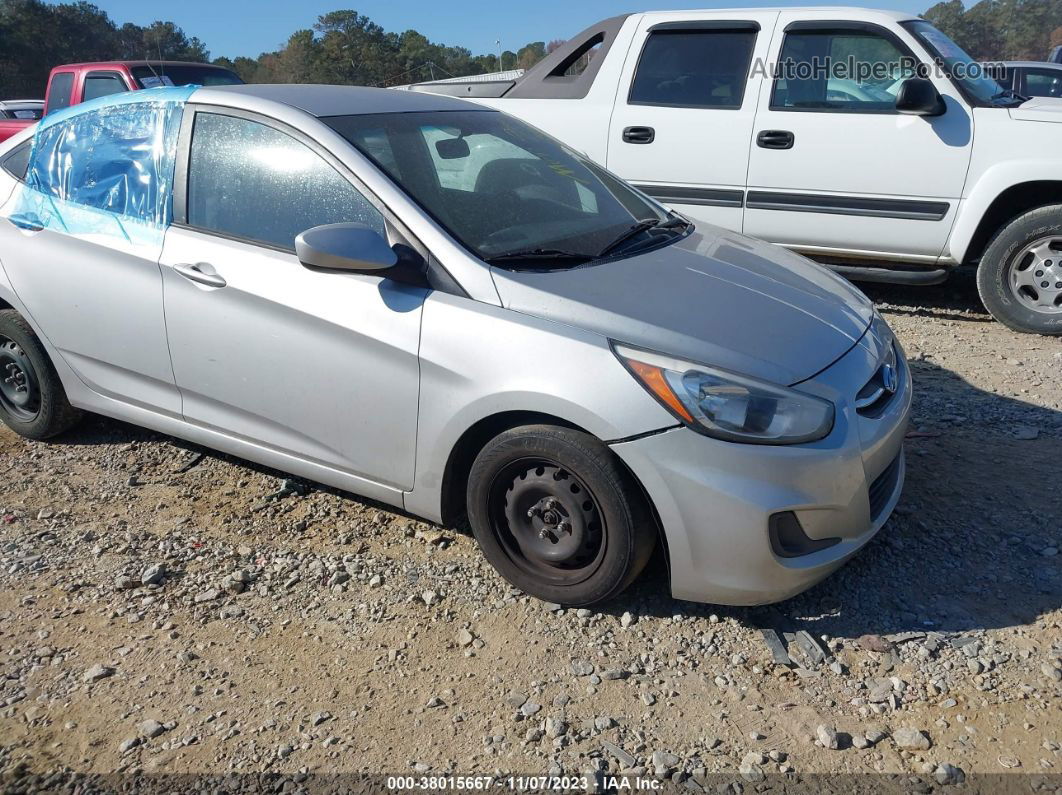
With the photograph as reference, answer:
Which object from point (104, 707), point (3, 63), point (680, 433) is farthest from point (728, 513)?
point (3, 63)

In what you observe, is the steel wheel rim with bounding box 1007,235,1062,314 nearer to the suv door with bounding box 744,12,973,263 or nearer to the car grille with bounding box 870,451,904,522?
the suv door with bounding box 744,12,973,263

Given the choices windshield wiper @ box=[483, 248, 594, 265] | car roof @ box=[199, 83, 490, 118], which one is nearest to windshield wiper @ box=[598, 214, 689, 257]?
windshield wiper @ box=[483, 248, 594, 265]

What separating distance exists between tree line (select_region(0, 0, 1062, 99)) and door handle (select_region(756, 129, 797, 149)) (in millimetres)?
18126

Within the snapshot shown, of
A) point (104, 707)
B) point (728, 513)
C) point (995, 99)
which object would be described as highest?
point (995, 99)

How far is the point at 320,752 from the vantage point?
2.44 m

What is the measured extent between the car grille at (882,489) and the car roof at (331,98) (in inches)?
91.8

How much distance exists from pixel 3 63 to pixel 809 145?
33.3m

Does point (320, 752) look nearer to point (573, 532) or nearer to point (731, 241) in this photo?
point (573, 532)

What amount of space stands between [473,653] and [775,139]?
4365 millimetres

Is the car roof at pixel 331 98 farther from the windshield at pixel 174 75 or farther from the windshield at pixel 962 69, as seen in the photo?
the windshield at pixel 174 75

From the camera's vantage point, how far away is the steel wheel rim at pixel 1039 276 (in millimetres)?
5461

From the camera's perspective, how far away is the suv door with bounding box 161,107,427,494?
3.07 meters

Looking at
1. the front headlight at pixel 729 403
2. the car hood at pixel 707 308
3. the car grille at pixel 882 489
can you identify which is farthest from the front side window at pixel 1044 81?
the front headlight at pixel 729 403

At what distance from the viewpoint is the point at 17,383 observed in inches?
170
